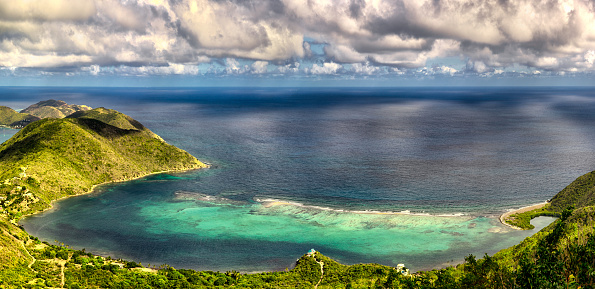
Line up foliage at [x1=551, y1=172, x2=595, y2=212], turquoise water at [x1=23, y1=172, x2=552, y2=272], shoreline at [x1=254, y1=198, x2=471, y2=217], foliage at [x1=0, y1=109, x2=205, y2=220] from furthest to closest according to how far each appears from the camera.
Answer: shoreline at [x1=254, y1=198, x2=471, y2=217]
foliage at [x1=0, y1=109, x2=205, y2=220]
foliage at [x1=551, y1=172, x2=595, y2=212]
turquoise water at [x1=23, y1=172, x2=552, y2=272]

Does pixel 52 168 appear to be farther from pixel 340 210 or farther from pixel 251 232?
pixel 340 210

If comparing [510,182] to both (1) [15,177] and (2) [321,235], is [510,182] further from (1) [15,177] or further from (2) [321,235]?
(1) [15,177]

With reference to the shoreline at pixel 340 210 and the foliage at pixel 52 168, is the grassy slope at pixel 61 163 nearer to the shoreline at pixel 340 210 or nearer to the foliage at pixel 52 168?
the foliage at pixel 52 168

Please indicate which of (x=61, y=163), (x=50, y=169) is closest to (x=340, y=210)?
(x=50, y=169)

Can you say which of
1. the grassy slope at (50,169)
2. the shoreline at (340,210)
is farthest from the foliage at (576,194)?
the grassy slope at (50,169)

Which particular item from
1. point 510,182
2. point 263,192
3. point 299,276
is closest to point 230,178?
point 263,192

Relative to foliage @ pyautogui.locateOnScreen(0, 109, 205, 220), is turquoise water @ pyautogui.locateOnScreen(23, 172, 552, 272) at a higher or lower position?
lower

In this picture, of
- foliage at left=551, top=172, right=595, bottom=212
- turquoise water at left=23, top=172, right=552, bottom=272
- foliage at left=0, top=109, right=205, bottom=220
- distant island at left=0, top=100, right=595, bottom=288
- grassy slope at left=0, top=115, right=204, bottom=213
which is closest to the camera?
distant island at left=0, top=100, right=595, bottom=288

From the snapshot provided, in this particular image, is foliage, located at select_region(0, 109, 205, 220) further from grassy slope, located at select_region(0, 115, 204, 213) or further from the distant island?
the distant island

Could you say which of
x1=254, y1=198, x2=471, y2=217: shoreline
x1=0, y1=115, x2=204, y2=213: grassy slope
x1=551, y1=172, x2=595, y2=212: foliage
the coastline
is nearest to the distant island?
x1=551, y1=172, x2=595, y2=212: foliage

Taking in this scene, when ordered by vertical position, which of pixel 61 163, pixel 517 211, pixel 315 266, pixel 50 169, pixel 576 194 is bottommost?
pixel 315 266

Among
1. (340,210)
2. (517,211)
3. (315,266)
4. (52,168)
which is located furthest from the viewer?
(52,168)
